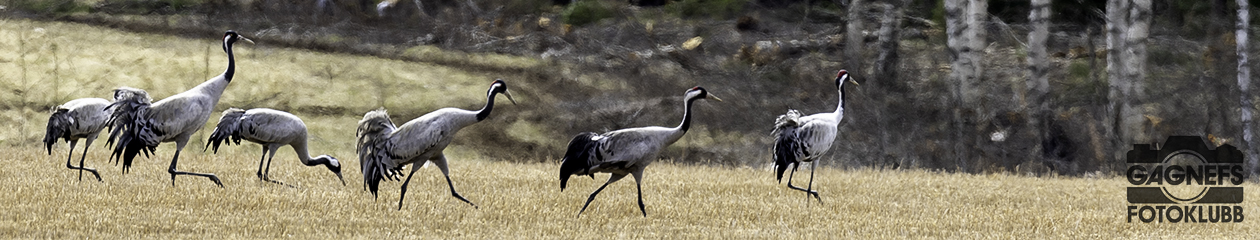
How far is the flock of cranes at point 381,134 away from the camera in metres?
9.39

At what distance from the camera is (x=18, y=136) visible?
19266 millimetres

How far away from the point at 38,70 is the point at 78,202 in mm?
13927

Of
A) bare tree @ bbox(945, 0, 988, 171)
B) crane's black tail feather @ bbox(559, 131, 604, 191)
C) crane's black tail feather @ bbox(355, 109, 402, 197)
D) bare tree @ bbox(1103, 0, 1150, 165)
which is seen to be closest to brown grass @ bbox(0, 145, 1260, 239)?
crane's black tail feather @ bbox(355, 109, 402, 197)

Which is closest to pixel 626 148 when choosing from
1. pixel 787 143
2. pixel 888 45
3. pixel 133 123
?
pixel 787 143

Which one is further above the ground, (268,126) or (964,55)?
(268,126)

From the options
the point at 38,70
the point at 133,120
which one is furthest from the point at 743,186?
the point at 38,70

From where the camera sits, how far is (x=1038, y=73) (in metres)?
17.0

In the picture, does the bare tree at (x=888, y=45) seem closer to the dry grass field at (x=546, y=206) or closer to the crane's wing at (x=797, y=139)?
the dry grass field at (x=546, y=206)

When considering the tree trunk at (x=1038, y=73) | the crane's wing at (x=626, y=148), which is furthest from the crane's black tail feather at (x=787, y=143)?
the tree trunk at (x=1038, y=73)

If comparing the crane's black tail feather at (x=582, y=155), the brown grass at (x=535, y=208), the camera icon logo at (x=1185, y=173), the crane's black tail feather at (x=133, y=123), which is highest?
the crane's black tail feather at (x=133, y=123)

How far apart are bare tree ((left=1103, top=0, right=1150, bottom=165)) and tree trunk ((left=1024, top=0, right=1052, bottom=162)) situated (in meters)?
0.82

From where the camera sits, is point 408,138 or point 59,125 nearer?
point 408,138

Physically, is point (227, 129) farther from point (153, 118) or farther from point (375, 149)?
point (375, 149)

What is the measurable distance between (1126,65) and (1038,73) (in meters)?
1.25
